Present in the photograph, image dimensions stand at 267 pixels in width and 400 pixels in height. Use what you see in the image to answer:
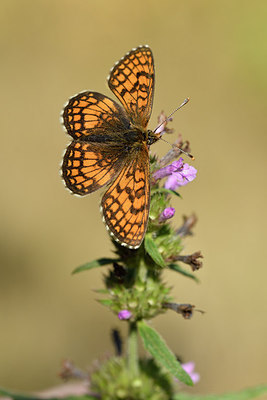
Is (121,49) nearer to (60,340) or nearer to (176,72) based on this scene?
(176,72)

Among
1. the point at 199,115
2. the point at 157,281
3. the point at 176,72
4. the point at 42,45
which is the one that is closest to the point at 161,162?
the point at 157,281

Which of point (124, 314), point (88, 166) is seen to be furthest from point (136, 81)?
point (124, 314)

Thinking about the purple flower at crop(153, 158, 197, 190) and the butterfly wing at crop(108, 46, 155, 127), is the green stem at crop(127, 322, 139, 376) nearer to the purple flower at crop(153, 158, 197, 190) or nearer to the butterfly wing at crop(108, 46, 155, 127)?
the purple flower at crop(153, 158, 197, 190)

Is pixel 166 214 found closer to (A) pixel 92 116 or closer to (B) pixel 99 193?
(A) pixel 92 116

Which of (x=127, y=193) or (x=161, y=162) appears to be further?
(x=161, y=162)

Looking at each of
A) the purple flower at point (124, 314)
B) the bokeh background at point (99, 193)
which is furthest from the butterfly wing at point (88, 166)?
the bokeh background at point (99, 193)

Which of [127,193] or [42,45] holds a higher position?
[42,45]

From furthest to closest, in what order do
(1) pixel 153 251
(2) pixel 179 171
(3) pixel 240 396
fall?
(3) pixel 240 396, (2) pixel 179 171, (1) pixel 153 251
